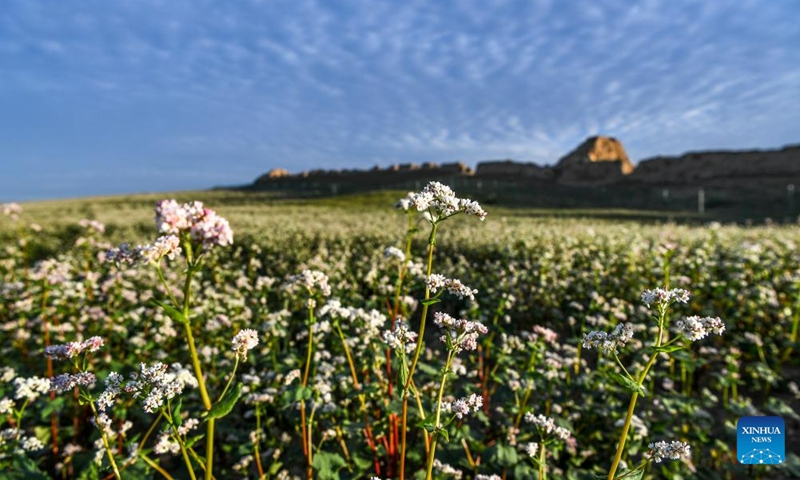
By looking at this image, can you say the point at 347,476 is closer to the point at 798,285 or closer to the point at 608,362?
the point at 608,362

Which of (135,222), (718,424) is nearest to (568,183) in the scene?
(135,222)

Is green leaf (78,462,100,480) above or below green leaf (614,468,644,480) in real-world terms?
below

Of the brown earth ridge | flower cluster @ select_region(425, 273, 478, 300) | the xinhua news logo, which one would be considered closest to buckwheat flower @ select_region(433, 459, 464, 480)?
flower cluster @ select_region(425, 273, 478, 300)

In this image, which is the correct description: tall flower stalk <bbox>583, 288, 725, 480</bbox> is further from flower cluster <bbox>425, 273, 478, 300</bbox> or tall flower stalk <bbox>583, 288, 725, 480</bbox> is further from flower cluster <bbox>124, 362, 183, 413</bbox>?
flower cluster <bbox>124, 362, 183, 413</bbox>

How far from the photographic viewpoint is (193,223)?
2.09 m

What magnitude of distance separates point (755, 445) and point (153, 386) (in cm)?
519

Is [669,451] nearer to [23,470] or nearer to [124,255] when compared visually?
[124,255]

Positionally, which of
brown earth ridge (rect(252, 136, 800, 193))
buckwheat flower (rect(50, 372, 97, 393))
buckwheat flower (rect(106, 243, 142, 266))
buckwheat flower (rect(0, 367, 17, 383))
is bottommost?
buckwheat flower (rect(0, 367, 17, 383))

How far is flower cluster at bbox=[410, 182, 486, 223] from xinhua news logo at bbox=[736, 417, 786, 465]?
370cm

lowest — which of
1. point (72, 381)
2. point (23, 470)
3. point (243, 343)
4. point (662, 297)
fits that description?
point (23, 470)

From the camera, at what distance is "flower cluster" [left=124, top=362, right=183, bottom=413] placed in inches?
80.4

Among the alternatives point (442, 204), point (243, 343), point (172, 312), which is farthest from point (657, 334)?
point (172, 312)

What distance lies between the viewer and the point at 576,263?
10289 mm

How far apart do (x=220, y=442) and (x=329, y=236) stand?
10.2 m
